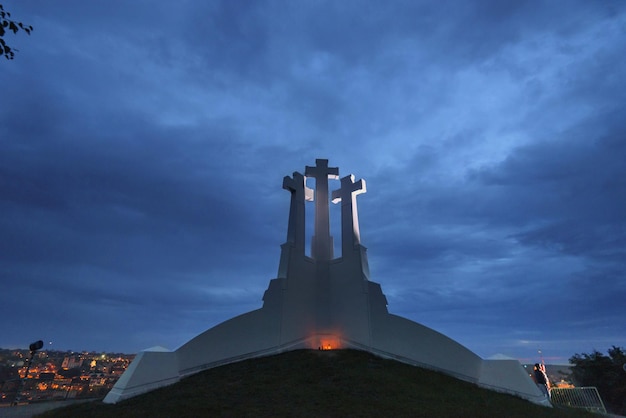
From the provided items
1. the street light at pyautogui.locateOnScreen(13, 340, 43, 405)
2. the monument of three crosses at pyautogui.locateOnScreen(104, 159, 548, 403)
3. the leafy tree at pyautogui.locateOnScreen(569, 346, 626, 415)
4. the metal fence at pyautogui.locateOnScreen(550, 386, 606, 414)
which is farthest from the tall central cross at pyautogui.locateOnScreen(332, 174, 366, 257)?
the leafy tree at pyautogui.locateOnScreen(569, 346, 626, 415)

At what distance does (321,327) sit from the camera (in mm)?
19188

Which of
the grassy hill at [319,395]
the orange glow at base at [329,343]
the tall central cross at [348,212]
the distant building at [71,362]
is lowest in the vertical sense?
the grassy hill at [319,395]

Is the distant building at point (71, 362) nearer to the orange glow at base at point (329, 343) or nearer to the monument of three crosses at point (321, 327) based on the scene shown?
the monument of three crosses at point (321, 327)

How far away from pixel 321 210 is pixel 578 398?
14.8 metres

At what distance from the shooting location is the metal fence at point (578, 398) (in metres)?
15.9

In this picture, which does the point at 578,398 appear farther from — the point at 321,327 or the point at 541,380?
the point at 321,327

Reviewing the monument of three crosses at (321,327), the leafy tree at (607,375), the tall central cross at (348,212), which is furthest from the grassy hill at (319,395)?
the leafy tree at (607,375)

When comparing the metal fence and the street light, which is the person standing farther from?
the street light

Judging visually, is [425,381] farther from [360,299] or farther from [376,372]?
[360,299]

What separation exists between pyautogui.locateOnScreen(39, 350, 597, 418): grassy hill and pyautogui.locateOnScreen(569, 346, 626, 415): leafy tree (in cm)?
1166

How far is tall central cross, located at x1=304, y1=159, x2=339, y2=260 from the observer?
2075 centimetres

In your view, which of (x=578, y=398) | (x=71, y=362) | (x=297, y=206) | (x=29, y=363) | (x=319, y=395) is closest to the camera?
(x=319, y=395)

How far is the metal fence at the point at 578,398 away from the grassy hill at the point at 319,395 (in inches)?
147

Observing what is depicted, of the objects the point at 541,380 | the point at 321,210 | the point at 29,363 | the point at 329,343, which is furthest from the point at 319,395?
the point at 321,210
